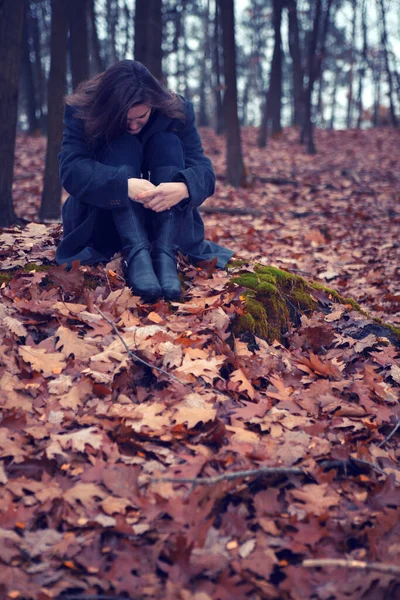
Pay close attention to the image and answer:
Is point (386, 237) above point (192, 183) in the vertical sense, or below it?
below

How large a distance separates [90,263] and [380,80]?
2676 cm

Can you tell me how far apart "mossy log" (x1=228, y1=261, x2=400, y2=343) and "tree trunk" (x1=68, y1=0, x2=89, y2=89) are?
15.5ft

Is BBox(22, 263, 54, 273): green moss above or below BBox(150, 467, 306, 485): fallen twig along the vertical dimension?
above

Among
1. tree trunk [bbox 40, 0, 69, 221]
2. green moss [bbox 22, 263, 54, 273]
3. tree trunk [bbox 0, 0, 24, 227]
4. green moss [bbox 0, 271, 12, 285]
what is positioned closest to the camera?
green moss [bbox 0, 271, 12, 285]

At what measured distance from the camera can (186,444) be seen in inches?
85.5

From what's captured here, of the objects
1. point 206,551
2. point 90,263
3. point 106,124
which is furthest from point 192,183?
point 206,551

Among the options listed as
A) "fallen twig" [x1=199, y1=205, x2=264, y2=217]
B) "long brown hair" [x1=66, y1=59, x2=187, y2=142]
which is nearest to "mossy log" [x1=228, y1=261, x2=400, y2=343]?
"long brown hair" [x1=66, y1=59, x2=187, y2=142]

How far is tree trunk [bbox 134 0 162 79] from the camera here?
306 inches

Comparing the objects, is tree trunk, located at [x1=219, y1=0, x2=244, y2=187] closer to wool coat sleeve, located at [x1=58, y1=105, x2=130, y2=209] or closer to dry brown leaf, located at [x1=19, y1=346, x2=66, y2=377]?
wool coat sleeve, located at [x1=58, y1=105, x2=130, y2=209]

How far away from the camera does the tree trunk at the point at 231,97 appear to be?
8.69 meters

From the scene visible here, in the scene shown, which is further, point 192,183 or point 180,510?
point 192,183

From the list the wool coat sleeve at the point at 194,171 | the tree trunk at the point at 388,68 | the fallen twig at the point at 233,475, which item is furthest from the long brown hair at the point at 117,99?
the tree trunk at the point at 388,68

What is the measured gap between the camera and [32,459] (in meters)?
2.04

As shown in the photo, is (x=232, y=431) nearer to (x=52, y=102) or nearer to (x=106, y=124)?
(x=106, y=124)
